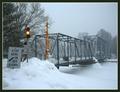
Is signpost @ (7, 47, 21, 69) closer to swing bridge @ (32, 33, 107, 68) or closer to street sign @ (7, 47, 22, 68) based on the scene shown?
street sign @ (7, 47, 22, 68)

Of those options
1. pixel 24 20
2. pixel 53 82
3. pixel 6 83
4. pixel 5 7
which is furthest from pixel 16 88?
pixel 24 20

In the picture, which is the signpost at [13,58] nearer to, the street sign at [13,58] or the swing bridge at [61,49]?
the street sign at [13,58]

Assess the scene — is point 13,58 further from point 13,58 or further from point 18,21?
point 18,21

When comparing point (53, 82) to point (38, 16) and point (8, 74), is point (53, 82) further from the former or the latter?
point (38, 16)

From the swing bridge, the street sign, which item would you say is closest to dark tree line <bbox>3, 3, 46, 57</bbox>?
the swing bridge

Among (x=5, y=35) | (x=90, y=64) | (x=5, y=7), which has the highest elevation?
(x=5, y=7)

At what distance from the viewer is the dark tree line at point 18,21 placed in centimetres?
2711

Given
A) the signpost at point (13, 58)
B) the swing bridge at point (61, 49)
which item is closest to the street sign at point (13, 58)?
the signpost at point (13, 58)

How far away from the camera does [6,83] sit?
14180 mm

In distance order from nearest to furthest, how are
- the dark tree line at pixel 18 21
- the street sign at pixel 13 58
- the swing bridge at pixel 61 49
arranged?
the street sign at pixel 13 58 < the dark tree line at pixel 18 21 < the swing bridge at pixel 61 49

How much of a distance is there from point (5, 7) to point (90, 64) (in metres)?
22.4

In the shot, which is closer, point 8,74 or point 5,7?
point 8,74

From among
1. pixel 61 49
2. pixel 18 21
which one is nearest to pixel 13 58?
pixel 18 21

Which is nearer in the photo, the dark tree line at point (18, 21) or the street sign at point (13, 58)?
the street sign at point (13, 58)
